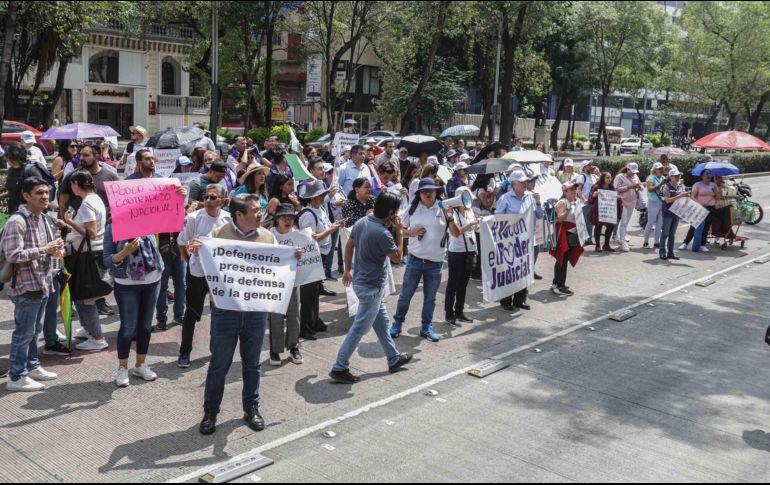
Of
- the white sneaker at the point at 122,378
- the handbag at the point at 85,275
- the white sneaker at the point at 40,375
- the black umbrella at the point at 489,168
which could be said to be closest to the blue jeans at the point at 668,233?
the black umbrella at the point at 489,168

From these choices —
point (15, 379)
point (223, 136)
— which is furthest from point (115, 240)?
point (223, 136)

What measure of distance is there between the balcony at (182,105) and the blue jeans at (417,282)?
4123cm

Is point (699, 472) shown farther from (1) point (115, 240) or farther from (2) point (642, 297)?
(2) point (642, 297)

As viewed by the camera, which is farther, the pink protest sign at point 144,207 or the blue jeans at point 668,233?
the blue jeans at point 668,233

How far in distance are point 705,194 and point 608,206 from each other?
2.22m

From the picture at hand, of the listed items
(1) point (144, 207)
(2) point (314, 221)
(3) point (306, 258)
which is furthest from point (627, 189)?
(1) point (144, 207)

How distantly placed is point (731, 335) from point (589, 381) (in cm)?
298

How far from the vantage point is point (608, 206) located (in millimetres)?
14023

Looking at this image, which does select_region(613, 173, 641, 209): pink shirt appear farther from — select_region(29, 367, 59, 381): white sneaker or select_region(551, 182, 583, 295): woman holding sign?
select_region(29, 367, 59, 381): white sneaker

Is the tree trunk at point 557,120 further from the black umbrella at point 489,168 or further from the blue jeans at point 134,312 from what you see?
the blue jeans at point 134,312

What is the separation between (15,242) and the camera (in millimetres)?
6266

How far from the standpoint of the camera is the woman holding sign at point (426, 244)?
8109 mm

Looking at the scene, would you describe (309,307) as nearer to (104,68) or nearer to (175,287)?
(175,287)

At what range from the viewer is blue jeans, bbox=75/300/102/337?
7508mm
